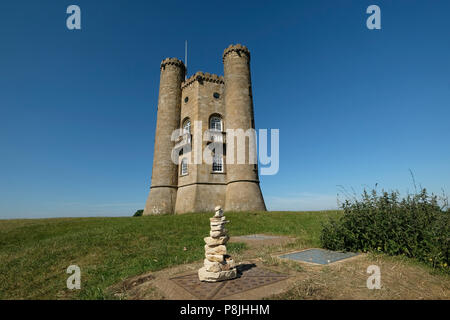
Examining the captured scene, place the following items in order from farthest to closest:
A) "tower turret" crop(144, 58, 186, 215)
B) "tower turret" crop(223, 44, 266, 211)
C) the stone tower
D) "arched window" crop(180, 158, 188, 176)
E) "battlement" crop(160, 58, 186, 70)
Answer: "battlement" crop(160, 58, 186, 70) → "arched window" crop(180, 158, 188, 176) → "tower turret" crop(144, 58, 186, 215) → the stone tower → "tower turret" crop(223, 44, 266, 211)

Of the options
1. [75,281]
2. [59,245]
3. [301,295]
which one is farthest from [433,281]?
[59,245]

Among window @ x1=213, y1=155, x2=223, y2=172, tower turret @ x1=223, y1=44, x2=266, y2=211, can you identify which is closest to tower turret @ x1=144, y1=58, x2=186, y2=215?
window @ x1=213, y1=155, x2=223, y2=172

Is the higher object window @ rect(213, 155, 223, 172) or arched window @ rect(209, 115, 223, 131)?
arched window @ rect(209, 115, 223, 131)

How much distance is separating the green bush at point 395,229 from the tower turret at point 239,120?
530 inches

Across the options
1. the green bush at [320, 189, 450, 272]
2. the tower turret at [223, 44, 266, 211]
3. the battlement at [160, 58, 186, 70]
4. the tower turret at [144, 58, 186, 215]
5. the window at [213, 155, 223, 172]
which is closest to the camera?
the green bush at [320, 189, 450, 272]

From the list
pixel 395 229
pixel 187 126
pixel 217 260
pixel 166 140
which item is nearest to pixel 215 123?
pixel 187 126

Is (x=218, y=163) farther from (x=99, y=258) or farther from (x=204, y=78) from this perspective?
(x=99, y=258)

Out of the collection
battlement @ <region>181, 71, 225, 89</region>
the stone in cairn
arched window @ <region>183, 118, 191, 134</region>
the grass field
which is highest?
battlement @ <region>181, 71, 225, 89</region>

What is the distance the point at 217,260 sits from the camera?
4391 millimetres

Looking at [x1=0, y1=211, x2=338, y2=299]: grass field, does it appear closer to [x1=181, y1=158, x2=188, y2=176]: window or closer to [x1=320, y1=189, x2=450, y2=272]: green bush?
[x1=320, y1=189, x2=450, y2=272]: green bush

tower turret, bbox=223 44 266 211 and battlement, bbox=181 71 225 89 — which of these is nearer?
tower turret, bbox=223 44 266 211

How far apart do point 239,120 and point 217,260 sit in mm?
18673

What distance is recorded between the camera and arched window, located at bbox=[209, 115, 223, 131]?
23.5m
